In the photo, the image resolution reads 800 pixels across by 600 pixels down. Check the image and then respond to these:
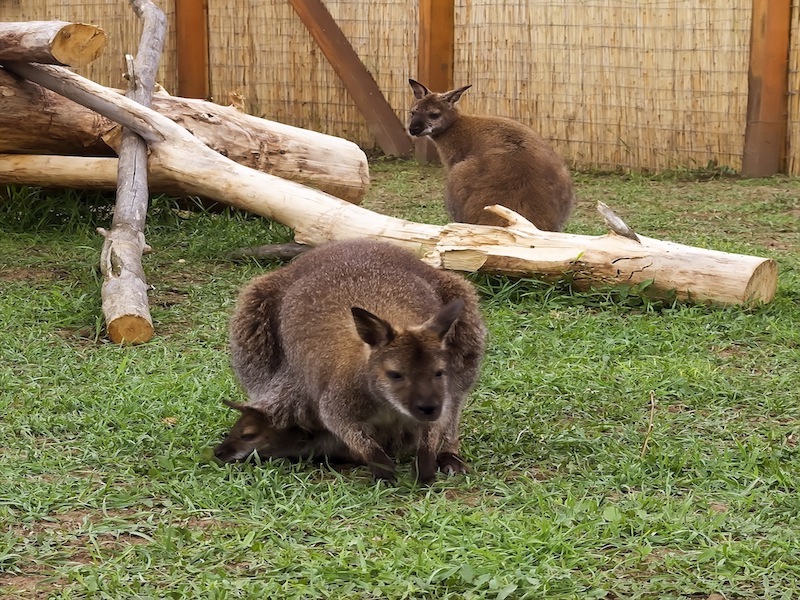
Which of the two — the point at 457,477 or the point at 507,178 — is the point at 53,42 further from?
the point at 457,477

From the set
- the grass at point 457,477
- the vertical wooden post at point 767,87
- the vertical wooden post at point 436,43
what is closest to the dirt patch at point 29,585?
the grass at point 457,477

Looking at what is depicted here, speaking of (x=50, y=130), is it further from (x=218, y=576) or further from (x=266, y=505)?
(x=218, y=576)

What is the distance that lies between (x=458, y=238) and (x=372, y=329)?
2.84 m

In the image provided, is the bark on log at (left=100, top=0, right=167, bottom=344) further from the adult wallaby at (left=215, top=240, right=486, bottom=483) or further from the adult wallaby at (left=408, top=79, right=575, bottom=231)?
the adult wallaby at (left=408, top=79, right=575, bottom=231)

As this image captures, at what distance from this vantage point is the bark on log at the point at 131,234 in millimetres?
5488

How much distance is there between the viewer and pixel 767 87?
9633 mm

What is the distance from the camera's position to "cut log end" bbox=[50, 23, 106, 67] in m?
6.42

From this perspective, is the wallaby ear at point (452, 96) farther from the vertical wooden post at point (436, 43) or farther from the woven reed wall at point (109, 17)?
the woven reed wall at point (109, 17)

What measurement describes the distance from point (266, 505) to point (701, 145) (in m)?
7.60

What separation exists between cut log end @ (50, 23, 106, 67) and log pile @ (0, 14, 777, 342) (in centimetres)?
39

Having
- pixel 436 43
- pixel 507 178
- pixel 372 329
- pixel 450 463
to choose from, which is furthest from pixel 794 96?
pixel 372 329

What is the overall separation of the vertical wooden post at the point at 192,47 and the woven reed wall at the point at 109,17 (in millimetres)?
116

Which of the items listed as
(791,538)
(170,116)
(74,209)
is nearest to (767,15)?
(170,116)

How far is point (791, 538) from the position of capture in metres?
3.20
